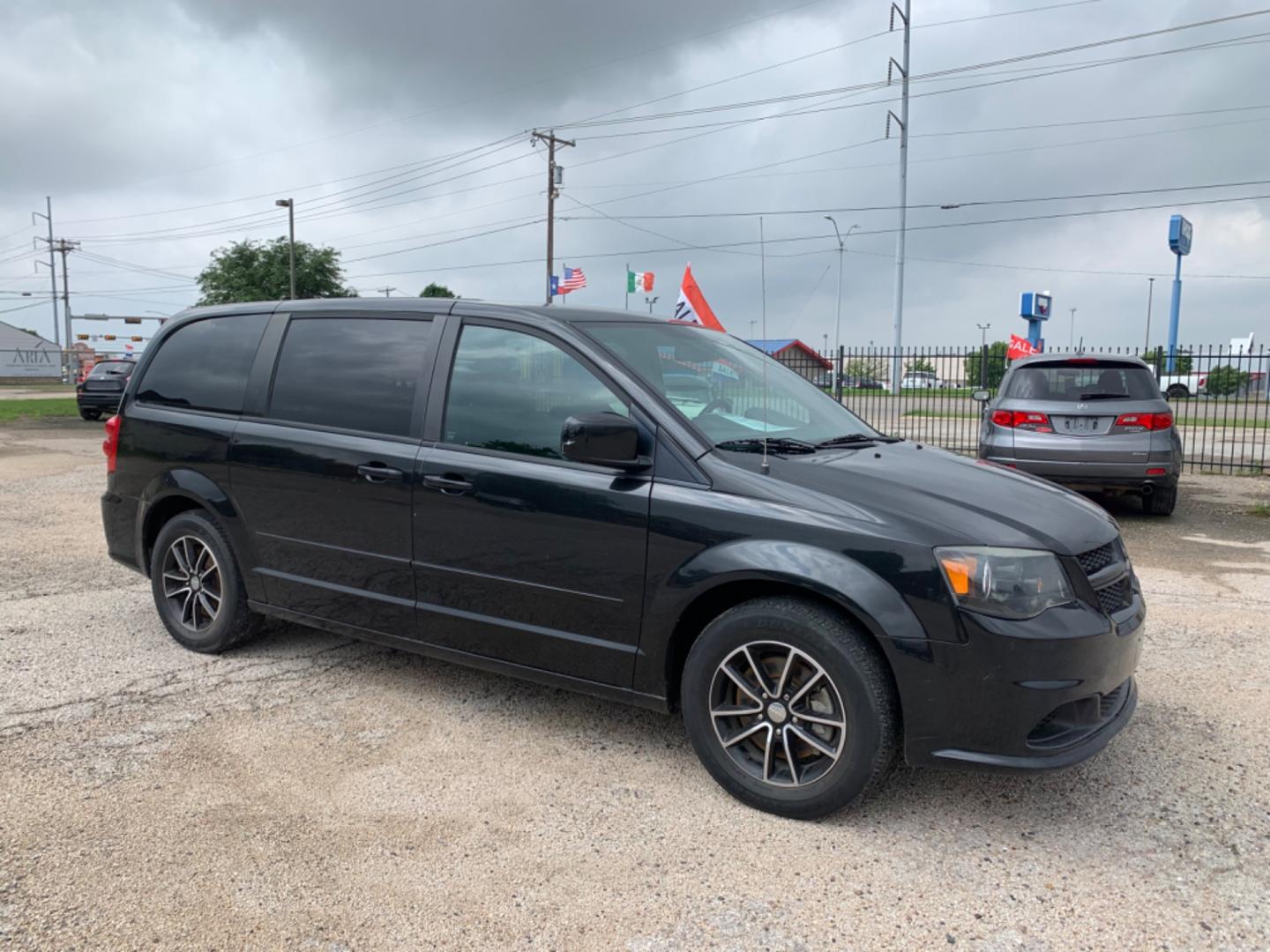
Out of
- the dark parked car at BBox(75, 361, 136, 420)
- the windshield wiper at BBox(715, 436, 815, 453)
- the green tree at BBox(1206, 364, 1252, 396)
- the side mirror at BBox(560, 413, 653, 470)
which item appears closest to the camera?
the side mirror at BBox(560, 413, 653, 470)

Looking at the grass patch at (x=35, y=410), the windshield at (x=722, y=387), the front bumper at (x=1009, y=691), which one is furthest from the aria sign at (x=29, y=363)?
the front bumper at (x=1009, y=691)

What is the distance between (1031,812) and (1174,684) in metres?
1.69

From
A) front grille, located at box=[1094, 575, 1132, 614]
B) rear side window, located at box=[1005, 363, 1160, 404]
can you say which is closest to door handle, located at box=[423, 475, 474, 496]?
front grille, located at box=[1094, 575, 1132, 614]

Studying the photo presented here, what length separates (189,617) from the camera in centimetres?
483

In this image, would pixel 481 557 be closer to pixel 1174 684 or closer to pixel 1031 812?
pixel 1031 812

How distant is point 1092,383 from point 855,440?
5890mm

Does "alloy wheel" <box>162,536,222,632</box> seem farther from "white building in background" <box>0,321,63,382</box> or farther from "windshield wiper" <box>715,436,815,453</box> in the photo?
"white building in background" <box>0,321,63,382</box>

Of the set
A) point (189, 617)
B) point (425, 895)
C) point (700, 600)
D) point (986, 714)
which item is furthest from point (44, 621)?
point (986, 714)

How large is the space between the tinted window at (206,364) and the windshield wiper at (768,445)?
2.55 meters

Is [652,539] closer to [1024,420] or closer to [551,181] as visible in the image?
[1024,420]

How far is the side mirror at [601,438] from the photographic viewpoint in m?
3.22

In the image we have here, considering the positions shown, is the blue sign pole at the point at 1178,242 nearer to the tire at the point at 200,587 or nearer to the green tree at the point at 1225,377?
the green tree at the point at 1225,377

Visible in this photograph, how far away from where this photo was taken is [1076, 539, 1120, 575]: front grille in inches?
121

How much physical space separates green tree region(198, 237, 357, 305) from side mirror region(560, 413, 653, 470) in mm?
50925
